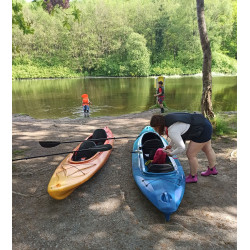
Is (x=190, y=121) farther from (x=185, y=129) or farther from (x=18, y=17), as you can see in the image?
(x=18, y=17)

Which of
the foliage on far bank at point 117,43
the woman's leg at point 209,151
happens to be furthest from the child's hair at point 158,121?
the foliage on far bank at point 117,43

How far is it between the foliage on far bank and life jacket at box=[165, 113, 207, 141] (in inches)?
1374

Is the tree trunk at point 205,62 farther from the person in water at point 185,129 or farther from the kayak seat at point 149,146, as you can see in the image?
the person in water at point 185,129

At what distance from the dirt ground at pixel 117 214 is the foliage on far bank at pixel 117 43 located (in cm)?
3475

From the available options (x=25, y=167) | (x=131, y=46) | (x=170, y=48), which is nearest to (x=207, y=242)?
(x=25, y=167)

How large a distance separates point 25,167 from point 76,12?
4101mm

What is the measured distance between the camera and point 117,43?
4019 cm

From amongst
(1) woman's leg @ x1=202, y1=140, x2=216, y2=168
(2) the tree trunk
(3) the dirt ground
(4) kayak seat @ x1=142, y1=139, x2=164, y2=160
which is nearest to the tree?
(2) the tree trunk

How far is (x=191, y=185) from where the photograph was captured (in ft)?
12.9

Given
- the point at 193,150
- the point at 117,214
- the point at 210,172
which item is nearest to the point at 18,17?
the point at 117,214

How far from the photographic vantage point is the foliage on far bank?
3666cm

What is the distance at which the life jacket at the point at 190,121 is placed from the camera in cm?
328

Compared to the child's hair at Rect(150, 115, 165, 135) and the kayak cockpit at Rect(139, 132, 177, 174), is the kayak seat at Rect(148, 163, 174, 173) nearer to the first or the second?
the kayak cockpit at Rect(139, 132, 177, 174)

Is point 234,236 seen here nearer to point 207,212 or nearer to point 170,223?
point 207,212
